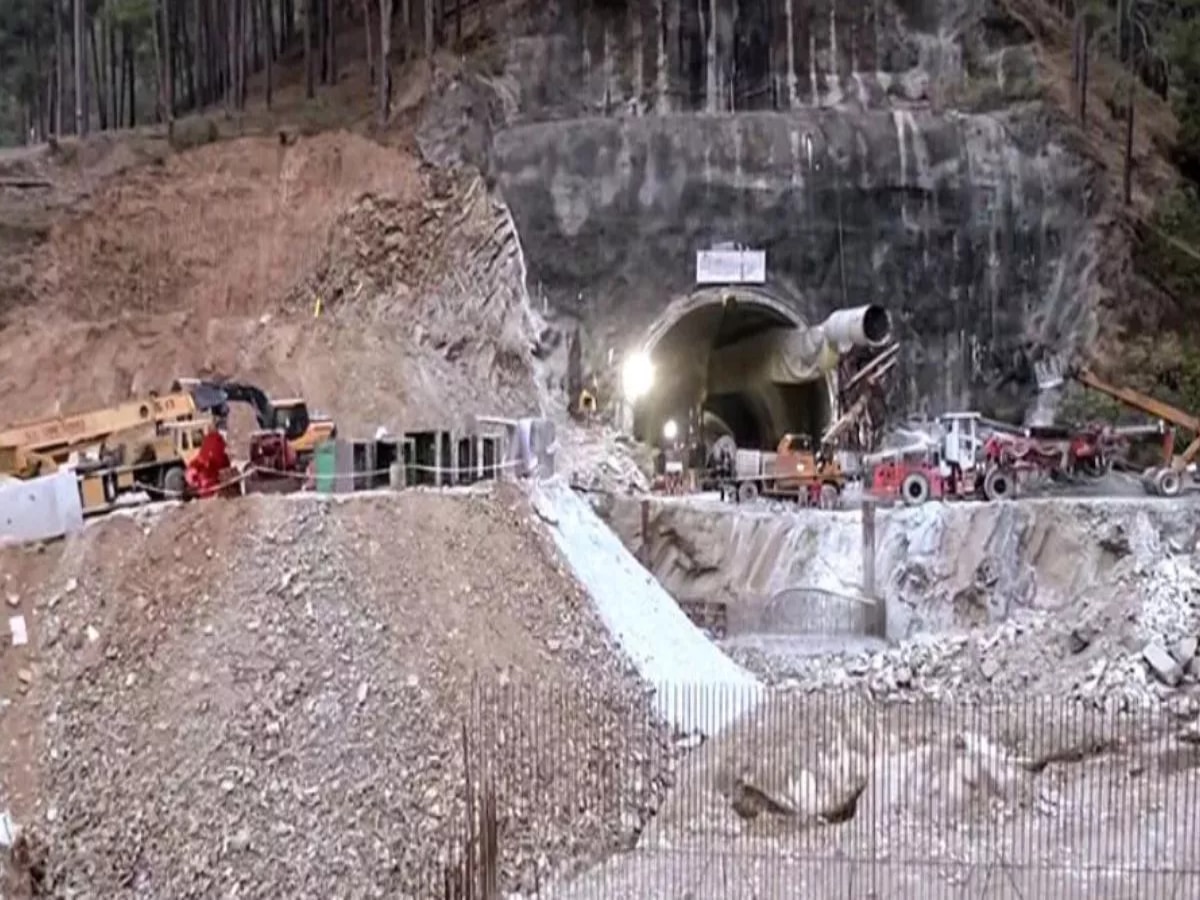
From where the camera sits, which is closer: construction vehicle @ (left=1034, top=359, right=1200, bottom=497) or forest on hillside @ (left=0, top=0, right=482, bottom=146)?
construction vehicle @ (left=1034, top=359, right=1200, bottom=497)

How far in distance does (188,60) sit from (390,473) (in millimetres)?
30097

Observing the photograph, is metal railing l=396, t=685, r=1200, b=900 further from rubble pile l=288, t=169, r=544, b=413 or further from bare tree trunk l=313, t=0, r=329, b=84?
bare tree trunk l=313, t=0, r=329, b=84

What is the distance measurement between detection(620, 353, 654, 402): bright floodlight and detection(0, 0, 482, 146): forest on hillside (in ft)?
31.3

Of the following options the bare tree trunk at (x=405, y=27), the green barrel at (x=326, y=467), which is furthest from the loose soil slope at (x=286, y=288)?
the bare tree trunk at (x=405, y=27)

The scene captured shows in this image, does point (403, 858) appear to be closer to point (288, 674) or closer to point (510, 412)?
point (288, 674)

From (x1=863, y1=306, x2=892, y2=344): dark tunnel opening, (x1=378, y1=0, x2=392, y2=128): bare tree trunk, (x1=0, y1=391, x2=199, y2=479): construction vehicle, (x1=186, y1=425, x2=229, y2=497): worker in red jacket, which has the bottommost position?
(x1=186, y1=425, x2=229, y2=497): worker in red jacket

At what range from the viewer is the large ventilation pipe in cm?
3384

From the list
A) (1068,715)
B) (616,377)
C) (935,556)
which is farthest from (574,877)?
(616,377)

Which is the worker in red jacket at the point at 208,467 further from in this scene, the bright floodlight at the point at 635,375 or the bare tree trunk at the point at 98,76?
the bare tree trunk at the point at 98,76

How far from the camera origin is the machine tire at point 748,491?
31578 millimetres

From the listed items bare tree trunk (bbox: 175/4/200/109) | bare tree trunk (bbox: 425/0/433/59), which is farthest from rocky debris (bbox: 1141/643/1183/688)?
bare tree trunk (bbox: 175/4/200/109)

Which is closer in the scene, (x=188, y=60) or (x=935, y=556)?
(x=935, y=556)

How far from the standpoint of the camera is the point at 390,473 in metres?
21.6

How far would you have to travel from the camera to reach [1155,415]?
31.2 m
